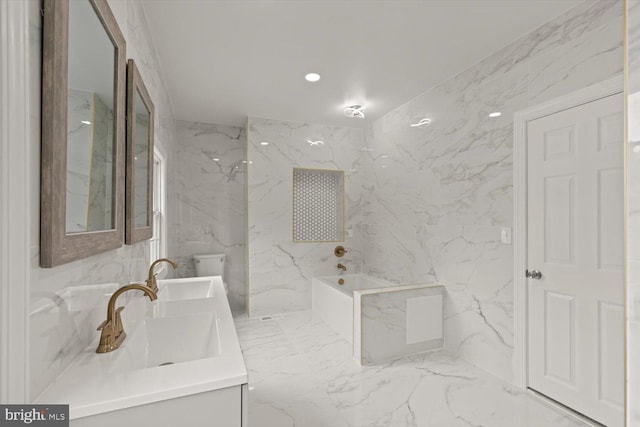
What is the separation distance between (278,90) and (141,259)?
2096mm

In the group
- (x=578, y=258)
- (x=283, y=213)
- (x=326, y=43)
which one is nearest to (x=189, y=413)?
(x=578, y=258)

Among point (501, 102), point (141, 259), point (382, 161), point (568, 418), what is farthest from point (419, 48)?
point (568, 418)

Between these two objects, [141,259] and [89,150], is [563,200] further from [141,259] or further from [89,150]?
[141,259]

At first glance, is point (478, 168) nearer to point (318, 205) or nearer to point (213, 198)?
point (318, 205)

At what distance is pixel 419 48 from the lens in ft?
7.84

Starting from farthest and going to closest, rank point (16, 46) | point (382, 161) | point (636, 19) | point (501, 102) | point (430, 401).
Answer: point (382, 161)
point (501, 102)
point (430, 401)
point (636, 19)
point (16, 46)

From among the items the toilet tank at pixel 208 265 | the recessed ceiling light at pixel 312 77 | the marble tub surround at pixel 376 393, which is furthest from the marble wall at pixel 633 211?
the toilet tank at pixel 208 265

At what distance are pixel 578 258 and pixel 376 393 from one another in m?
1.62

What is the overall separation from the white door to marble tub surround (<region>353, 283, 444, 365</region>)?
85 centimetres

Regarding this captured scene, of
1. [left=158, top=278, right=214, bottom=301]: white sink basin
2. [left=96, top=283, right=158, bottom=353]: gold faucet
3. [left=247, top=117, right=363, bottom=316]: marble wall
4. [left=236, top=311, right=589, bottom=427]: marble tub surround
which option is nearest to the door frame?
[left=236, top=311, right=589, bottom=427]: marble tub surround

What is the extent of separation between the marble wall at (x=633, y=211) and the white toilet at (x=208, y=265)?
3.76 meters

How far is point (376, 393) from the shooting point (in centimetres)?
220

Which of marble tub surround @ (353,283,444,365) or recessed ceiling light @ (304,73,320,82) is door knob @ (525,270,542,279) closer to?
marble tub surround @ (353,283,444,365)

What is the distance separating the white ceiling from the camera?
6.36ft
